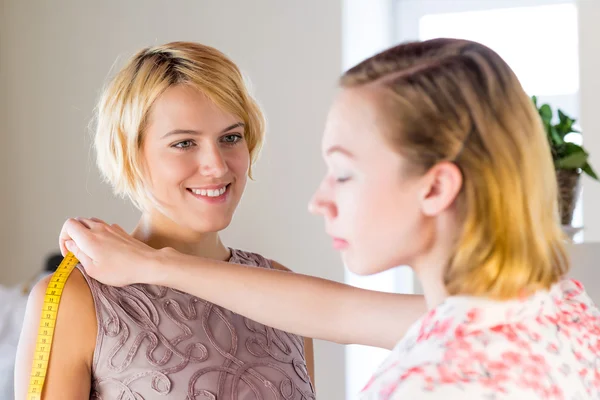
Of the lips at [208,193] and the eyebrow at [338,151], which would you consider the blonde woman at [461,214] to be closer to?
the eyebrow at [338,151]

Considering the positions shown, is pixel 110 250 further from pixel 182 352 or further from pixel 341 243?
pixel 341 243

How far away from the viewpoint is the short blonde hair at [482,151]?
76 cm

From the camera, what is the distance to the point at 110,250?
1284 mm

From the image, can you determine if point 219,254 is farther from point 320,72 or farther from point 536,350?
point 320,72

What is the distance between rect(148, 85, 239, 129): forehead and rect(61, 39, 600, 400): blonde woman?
72 cm

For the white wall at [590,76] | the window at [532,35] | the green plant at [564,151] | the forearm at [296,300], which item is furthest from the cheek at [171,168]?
the window at [532,35]

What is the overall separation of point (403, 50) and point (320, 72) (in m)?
2.39

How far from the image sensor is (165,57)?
A: 5.15 feet

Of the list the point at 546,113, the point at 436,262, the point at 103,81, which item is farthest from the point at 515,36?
the point at 436,262

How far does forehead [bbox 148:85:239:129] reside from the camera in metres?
1.53

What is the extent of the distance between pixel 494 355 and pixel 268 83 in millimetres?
2581

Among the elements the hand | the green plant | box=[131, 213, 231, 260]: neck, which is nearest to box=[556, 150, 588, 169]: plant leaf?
the green plant

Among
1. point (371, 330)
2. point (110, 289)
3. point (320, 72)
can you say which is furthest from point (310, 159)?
point (371, 330)

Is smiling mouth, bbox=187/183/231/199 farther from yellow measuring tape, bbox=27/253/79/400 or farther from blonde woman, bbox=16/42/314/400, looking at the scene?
yellow measuring tape, bbox=27/253/79/400
